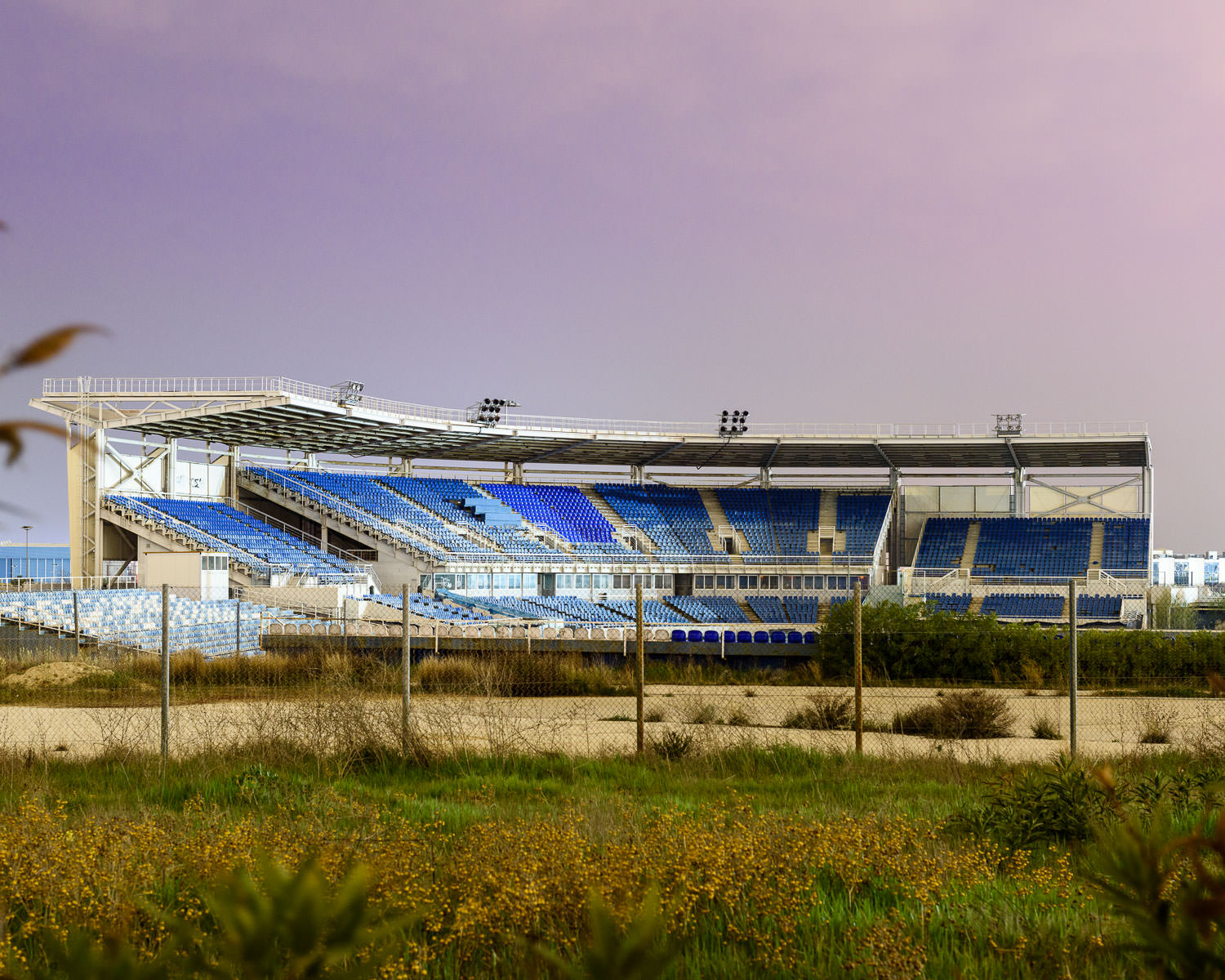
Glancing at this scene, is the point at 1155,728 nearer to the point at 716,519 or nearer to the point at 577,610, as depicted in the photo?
the point at 577,610

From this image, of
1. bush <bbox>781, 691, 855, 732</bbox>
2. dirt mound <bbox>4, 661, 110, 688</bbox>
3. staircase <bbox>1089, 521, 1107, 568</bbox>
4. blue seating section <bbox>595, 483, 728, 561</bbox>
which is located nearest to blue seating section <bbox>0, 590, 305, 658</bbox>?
dirt mound <bbox>4, 661, 110, 688</bbox>

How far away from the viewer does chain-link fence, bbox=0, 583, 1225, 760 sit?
11.3 m

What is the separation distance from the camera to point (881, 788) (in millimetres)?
8930

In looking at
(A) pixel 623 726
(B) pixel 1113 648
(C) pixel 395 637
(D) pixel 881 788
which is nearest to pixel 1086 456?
(B) pixel 1113 648

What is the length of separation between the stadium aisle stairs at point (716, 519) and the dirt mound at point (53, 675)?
3847 centimetres

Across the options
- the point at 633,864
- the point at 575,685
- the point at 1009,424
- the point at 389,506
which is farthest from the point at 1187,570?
the point at 633,864

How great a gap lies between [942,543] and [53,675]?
46891 millimetres

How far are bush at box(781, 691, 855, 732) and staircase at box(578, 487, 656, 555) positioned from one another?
3764 centimetres

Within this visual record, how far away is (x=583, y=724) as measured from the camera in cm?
1463

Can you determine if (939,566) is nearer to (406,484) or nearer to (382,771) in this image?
(406,484)

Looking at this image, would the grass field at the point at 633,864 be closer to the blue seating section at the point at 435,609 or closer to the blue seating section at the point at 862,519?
the blue seating section at the point at 435,609

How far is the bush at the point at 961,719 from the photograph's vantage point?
45.5ft

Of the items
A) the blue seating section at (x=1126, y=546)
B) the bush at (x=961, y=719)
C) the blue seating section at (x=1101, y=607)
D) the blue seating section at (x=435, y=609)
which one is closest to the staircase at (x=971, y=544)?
the blue seating section at (x=1126, y=546)

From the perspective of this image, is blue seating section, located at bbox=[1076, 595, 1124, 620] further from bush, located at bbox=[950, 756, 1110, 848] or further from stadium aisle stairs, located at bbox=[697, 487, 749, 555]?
bush, located at bbox=[950, 756, 1110, 848]
